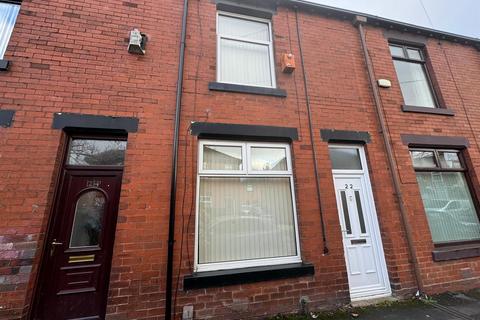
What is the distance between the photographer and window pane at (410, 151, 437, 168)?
5.26 metres

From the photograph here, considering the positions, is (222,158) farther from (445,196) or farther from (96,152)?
(445,196)

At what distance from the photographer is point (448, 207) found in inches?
204

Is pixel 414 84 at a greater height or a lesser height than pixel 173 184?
greater

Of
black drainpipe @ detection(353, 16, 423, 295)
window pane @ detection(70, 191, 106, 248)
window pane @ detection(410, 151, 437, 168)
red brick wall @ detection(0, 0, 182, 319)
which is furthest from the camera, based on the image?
window pane @ detection(410, 151, 437, 168)

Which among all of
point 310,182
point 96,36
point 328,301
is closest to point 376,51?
point 310,182

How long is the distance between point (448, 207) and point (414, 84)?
3.20 metres

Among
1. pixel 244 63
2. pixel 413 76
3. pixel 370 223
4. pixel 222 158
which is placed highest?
pixel 413 76

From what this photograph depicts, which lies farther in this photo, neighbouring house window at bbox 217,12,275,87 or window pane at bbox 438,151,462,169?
window pane at bbox 438,151,462,169

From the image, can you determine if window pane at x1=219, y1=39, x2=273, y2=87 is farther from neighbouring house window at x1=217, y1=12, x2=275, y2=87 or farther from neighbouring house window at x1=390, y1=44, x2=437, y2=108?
neighbouring house window at x1=390, y1=44, x2=437, y2=108

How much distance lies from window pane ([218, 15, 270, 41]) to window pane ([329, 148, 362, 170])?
2.97m

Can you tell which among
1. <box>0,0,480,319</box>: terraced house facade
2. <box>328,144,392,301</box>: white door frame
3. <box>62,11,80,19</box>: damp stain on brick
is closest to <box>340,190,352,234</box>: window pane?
<box>0,0,480,319</box>: terraced house facade

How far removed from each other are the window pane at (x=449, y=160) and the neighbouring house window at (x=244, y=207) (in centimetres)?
392

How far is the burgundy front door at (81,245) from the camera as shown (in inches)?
125

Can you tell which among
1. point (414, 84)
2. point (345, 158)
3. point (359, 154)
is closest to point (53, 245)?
point (345, 158)
